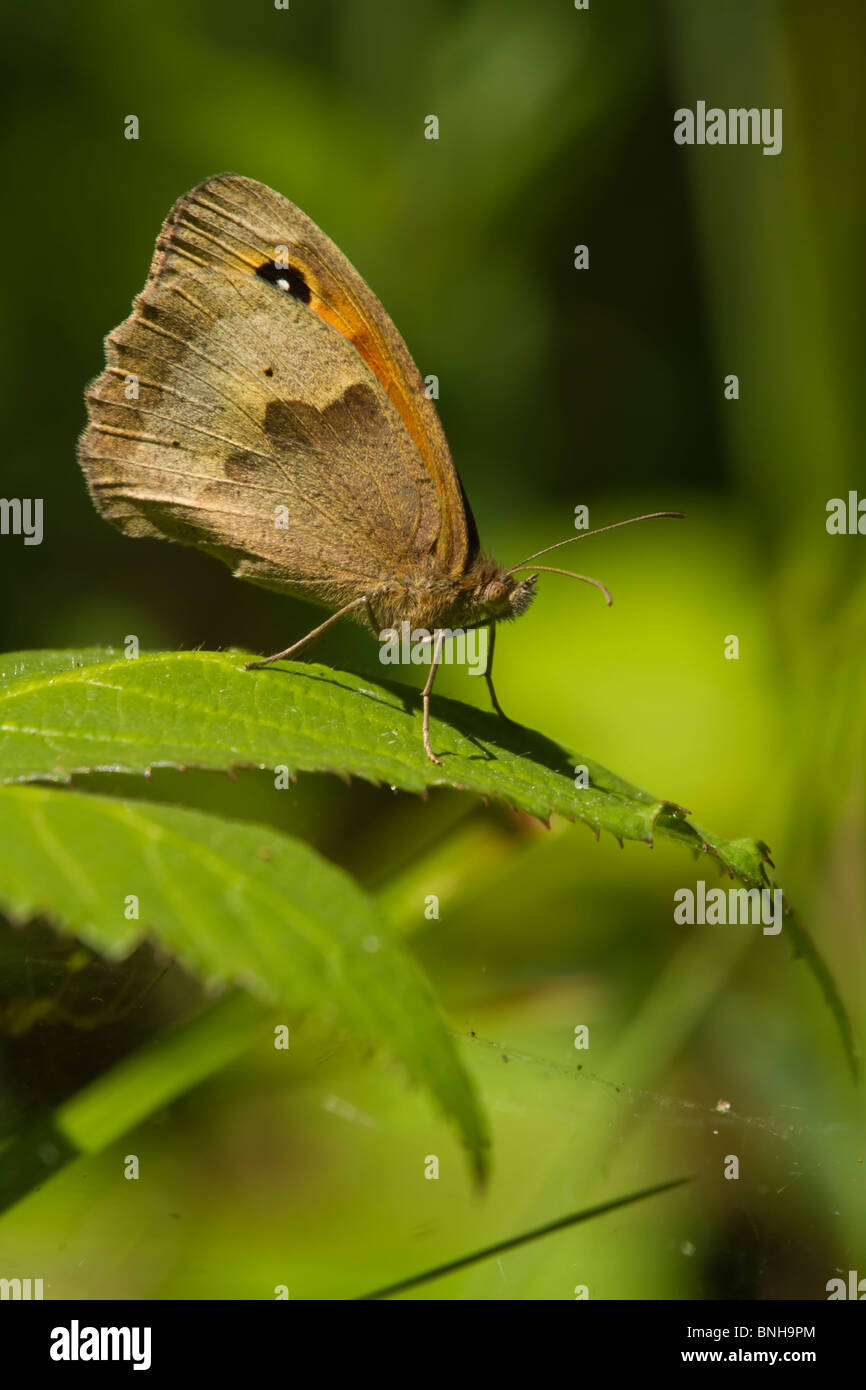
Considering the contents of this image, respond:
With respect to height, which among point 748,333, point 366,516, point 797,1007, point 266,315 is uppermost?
point 748,333

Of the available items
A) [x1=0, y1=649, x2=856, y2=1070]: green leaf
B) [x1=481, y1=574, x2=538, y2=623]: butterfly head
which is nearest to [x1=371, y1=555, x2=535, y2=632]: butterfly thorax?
[x1=481, y1=574, x2=538, y2=623]: butterfly head

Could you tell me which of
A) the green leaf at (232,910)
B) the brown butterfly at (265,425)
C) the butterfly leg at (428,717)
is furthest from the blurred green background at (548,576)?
the green leaf at (232,910)

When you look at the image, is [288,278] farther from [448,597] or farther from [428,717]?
[428,717]

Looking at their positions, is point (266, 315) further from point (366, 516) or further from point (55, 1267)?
point (55, 1267)

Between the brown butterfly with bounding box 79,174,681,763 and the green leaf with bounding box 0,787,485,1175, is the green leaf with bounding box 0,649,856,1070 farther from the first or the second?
the brown butterfly with bounding box 79,174,681,763

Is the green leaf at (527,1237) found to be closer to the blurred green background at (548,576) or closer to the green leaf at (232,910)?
the blurred green background at (548,576)
